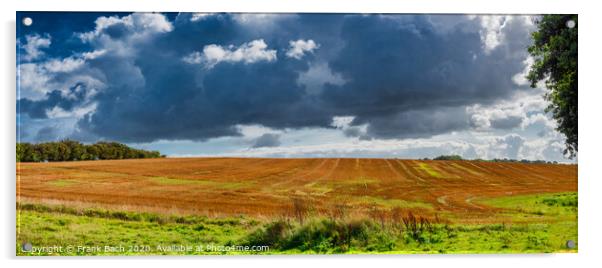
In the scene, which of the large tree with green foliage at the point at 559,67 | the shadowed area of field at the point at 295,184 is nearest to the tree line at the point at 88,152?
the shadowed area of field at the point at 295,184

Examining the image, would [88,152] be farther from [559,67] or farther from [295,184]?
[559,67]

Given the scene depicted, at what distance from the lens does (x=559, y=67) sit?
35.7 ft

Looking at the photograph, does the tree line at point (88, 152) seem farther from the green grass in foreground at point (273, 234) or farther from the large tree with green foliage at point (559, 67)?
the large tree with green foliage at point (559, 67)

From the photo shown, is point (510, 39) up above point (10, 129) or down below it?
above

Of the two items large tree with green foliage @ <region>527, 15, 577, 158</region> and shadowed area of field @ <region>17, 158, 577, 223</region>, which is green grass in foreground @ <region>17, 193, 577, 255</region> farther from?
large tree with green foliage @ <region>527, 15, 577, 158</region>

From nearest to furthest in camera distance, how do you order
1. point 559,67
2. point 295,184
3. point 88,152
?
point 88,152 → point 295,184 → point 559,67

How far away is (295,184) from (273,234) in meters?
0.99

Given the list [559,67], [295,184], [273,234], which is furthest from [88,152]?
[559,67]

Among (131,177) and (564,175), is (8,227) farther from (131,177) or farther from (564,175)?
(564,175)

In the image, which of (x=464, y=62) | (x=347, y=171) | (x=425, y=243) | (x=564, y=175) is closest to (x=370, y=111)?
(x=347, y=171)

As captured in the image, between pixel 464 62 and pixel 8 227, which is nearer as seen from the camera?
pixel 8 227

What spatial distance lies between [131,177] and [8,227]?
2.19 metres

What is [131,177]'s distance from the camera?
10336mm

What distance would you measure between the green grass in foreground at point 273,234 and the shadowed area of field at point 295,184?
21 cm
